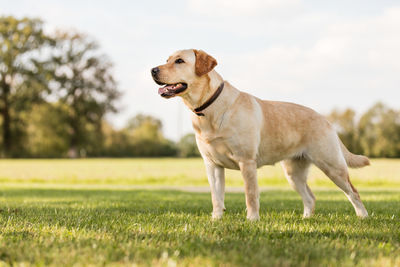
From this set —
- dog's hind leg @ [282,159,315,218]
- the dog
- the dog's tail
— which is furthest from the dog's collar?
the dog's tail

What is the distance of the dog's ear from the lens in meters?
4.92

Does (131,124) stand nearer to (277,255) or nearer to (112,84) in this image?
(112,84)

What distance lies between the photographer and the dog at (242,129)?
492 cm

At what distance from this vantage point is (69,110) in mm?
54219

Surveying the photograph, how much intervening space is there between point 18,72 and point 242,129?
49.7 metres

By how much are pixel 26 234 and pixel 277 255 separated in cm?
229

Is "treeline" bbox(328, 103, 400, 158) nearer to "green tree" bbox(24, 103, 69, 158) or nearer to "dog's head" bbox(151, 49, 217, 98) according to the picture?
"green tree" bbox(24, 103, 69, 158)

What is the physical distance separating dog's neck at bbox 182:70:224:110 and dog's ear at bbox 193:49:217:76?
11cm

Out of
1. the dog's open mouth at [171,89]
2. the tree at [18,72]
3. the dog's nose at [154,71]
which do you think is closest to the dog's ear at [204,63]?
the dog's open mouth at [171,89]

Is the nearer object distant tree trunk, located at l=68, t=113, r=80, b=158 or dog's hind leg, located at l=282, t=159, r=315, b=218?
dog's hind leg, located at l=282, t=159, r=315, b=218

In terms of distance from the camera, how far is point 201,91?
4996 mm

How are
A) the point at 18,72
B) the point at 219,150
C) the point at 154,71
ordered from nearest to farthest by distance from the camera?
1. the point at 154,71
2. the point at 219,150
3. the point at 18,72

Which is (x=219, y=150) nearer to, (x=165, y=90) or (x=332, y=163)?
(x=165, y=90)

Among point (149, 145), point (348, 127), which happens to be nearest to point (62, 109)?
point (149, 145)
